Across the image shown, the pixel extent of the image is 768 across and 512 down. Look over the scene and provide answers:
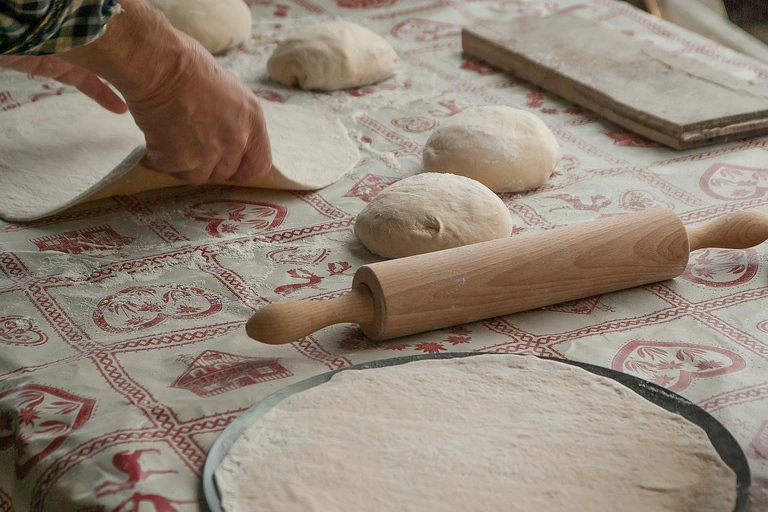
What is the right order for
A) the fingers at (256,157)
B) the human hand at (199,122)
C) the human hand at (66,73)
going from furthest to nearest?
the human hand at (66,73) → the fingers at (256,157) → the human hand at (199,122)

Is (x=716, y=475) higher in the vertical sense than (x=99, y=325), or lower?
higher

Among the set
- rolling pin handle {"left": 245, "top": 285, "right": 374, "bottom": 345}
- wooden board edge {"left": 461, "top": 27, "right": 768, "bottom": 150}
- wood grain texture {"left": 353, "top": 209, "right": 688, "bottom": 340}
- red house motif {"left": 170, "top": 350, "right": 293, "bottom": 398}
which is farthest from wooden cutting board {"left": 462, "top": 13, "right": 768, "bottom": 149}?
red house motif {"left": 170, "top": 350, "right": 293, "bottom": 398}

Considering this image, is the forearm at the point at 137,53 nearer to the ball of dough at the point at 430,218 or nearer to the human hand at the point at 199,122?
the human hand at the point at 199,122

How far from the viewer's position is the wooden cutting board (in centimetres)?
220

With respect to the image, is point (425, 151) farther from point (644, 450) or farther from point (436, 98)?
point (644, 450)

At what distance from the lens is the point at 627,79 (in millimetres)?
2441

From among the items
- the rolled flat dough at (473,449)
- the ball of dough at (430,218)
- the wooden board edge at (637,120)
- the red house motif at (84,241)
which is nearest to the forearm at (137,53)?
the red house motif at (84,241)

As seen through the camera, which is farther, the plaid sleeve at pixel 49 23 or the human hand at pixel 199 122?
the human hand at pixel 199 122

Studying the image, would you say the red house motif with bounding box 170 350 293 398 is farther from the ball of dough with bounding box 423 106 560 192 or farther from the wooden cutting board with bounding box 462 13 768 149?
the wooden cutting board with bounding box 462 13 768 149

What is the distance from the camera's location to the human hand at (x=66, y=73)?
1.96 meters

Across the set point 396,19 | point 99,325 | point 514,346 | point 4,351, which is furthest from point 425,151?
point 396,19

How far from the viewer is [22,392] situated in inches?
50.7

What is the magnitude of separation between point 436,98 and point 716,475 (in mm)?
1624

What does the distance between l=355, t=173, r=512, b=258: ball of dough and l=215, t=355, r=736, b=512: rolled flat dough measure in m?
0.40
